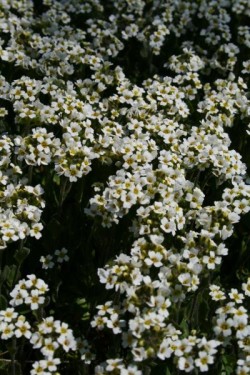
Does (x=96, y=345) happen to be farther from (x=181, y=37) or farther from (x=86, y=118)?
(x=181, y=37)

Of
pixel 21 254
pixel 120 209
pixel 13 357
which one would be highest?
pixel 120 209

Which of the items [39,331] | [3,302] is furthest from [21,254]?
[39,331]

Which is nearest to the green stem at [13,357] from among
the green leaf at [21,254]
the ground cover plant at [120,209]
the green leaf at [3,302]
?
the ground cover plant at [120,209]

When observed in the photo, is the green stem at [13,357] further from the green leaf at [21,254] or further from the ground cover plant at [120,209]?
the green leaf at [21,254]

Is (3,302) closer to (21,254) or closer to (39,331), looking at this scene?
(21,254)

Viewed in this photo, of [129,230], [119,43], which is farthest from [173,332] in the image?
[119,43]

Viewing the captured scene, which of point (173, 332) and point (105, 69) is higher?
point (105, 69)

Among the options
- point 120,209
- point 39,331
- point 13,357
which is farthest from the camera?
point 120,209

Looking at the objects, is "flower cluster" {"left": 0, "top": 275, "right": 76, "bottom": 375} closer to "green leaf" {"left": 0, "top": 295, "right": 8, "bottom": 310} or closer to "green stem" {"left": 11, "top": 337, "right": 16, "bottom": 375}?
"green stem" {"left": 11, "top": 337, "right": 16, "bottom": 375}
